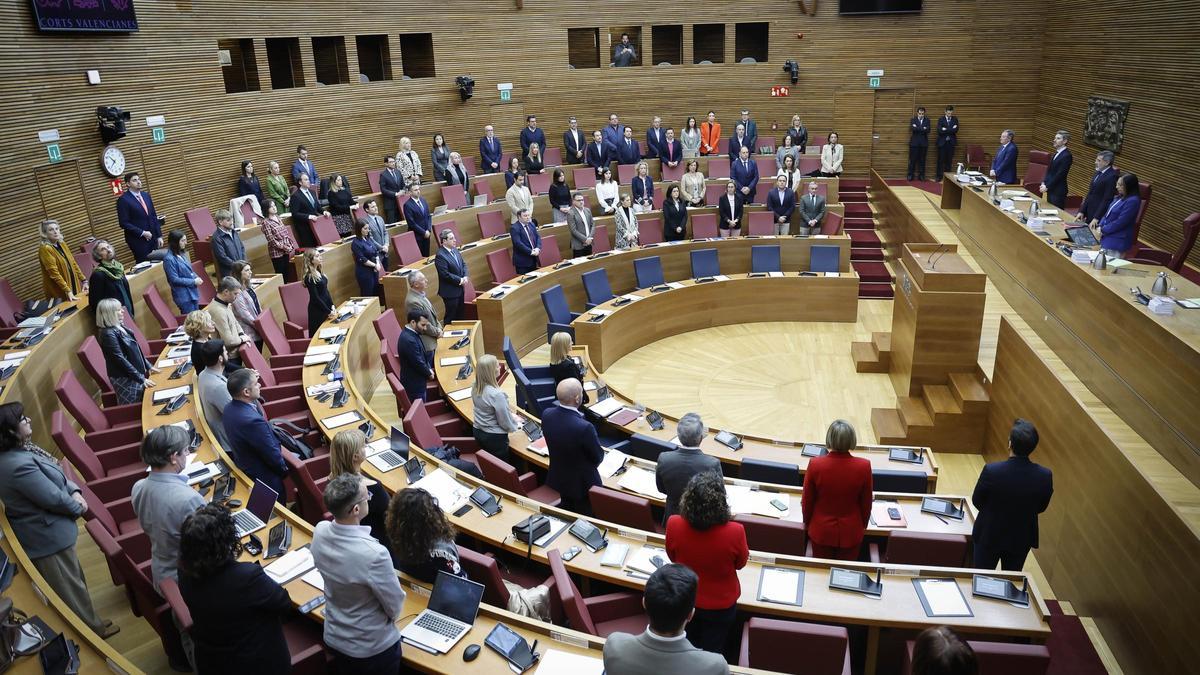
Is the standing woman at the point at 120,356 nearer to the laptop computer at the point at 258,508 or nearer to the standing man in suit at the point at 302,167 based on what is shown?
the laptop computer at the point at 258,508

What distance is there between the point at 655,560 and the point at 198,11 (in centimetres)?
1091

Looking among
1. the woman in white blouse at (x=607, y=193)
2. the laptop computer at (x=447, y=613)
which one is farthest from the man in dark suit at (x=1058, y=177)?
the laptop computer at (x=447, y=613)

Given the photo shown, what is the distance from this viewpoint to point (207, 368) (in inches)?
206

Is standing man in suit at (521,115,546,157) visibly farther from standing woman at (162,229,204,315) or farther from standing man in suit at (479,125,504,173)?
standing woman at (162,229,204,315)

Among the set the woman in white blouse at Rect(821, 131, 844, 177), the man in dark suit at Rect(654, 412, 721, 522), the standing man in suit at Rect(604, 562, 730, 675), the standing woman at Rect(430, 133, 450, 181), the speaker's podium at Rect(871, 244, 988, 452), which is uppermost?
the standing woman at Rect(430, 133, 450, 181)

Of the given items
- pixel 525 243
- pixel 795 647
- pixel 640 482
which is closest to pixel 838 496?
pixel 795 647

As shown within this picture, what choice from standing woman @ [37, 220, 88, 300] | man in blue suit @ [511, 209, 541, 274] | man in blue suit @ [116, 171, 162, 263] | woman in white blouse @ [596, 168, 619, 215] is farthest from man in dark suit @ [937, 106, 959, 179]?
standing woman @ [37, 220, 88, 300]

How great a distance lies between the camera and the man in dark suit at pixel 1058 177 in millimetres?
10070

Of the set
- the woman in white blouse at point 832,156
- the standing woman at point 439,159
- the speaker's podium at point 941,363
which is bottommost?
the speaker's podium at point 941,363

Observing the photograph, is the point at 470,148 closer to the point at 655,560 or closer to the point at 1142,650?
the point at 655,560

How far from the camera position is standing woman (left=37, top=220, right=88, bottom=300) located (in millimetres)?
8037

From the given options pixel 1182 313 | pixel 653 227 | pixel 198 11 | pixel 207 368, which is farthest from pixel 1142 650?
pixel 198 11

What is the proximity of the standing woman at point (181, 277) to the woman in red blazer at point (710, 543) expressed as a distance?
265 inches

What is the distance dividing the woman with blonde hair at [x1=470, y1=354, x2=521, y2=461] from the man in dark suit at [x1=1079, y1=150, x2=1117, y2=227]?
266 inches
